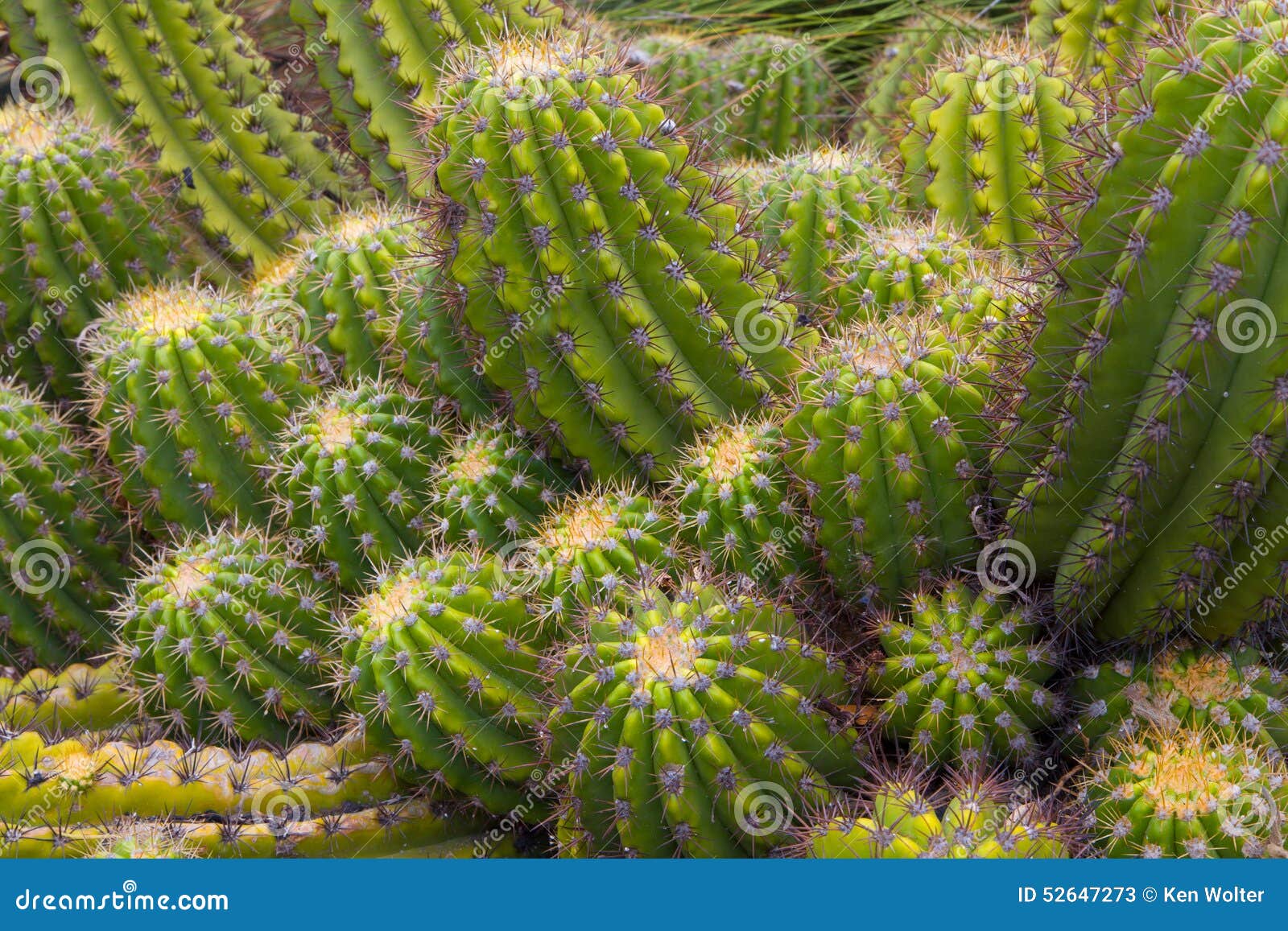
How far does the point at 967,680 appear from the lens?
9.09 ft

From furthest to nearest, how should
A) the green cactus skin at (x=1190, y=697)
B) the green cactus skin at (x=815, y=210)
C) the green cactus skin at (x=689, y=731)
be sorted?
the green cactus skin at (x=815, y=210) < the green cactus skin at (x=1190, y=697) < the green cactus skin at (x=689, y=731)

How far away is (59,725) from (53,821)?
0.62 m

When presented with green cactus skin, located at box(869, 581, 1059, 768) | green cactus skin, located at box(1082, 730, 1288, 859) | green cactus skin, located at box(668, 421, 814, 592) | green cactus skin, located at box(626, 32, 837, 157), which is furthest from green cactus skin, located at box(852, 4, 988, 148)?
green cactus skin, located at box(1082, 730, 1288, 859)

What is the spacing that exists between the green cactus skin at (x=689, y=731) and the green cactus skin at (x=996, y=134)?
6.14 feet

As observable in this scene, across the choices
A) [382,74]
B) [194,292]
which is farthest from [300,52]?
[194,292]

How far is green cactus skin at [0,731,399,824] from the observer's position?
319 cm

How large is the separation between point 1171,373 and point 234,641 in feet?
8.40

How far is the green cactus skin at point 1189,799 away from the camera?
2.42 m

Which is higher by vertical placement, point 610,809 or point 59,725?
point 59,725

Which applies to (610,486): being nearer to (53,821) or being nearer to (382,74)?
(53,821)

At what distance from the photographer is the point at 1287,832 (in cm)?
254

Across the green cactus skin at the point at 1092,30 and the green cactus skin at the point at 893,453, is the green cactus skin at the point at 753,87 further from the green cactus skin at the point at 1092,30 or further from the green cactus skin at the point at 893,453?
the green cactus skin at the point at 893,453

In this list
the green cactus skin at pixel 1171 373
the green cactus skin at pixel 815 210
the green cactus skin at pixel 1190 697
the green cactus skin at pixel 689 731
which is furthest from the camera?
the green cactus skin at pixel 815 210

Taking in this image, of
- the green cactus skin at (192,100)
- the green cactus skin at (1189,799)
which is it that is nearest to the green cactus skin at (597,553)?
the green cactus skin at (1189,799)
